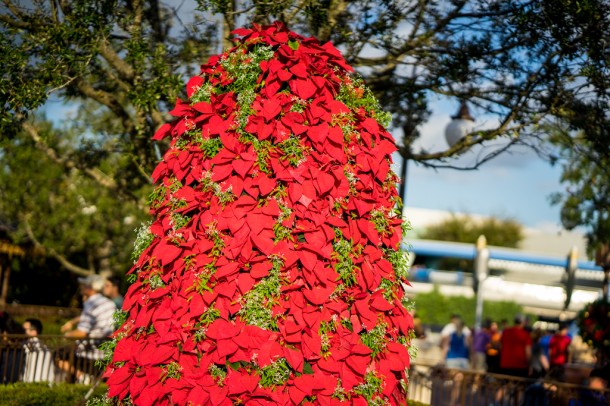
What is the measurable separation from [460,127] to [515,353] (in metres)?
5.61

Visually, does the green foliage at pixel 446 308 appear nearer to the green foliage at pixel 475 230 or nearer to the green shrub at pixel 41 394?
the green shrub at pixel 41 394

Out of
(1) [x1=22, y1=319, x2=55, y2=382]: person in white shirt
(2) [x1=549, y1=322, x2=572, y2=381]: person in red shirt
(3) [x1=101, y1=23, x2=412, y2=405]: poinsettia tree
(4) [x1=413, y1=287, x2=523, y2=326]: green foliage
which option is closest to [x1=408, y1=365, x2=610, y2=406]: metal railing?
(1) [x1=22, y1=319, x2=55, y2=382]: person in white shirt

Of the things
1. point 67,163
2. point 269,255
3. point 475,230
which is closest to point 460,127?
point 67,163

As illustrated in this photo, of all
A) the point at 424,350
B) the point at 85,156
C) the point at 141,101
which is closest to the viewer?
the point at 141,101

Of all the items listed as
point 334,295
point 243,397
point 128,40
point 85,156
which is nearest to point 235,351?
point 243,397

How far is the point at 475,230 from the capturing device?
6812 cm

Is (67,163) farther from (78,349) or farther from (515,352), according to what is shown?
(515,352)

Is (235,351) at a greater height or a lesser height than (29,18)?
lesser

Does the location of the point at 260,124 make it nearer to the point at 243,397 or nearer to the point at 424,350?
the point at 243,397

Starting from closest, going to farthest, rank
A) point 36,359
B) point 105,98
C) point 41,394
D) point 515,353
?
point 41,394, point 105,98, point 36,359, point 515,353

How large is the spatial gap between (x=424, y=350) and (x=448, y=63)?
1651 cm

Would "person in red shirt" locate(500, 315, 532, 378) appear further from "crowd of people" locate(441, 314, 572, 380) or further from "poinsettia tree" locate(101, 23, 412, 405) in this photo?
"poinsettia tree" locate(101, 23, 412, 405)

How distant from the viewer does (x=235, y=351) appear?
3.45 meters

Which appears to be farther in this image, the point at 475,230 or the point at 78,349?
the point at 475,230
